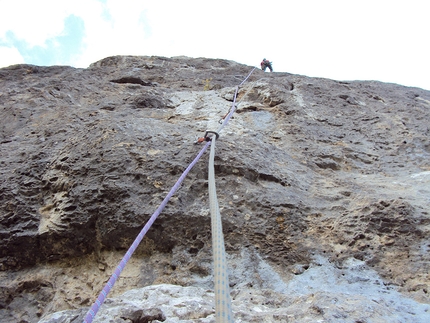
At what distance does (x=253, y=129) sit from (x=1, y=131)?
261 cm

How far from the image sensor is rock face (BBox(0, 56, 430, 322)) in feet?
5.51

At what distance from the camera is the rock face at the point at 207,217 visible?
Result: 5.51 feet

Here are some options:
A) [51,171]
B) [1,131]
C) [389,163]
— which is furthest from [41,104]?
[389,163]

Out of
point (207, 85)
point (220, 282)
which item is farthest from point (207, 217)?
point (207, 85)

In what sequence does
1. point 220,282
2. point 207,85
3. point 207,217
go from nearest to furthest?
1. point 220,282
2. point 207,217
3. point 207,85

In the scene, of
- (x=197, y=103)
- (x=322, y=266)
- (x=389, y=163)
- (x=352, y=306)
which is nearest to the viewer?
(x=352, y=306)

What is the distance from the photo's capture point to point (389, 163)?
337 cm

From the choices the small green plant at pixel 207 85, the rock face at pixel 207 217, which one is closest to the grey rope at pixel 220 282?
the rock face at pixel 207 217

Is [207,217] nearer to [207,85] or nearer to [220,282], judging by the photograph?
[220,282]

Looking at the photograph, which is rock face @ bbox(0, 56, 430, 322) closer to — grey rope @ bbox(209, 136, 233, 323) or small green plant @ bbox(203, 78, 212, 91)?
grey rope @ bbox(209, 136, 233, 323)

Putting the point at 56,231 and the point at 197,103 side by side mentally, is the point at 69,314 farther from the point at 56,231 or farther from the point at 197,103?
the point at 197,103

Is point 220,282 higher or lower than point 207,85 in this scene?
lower

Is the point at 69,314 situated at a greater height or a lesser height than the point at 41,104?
lesser

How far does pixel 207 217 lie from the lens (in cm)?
227
